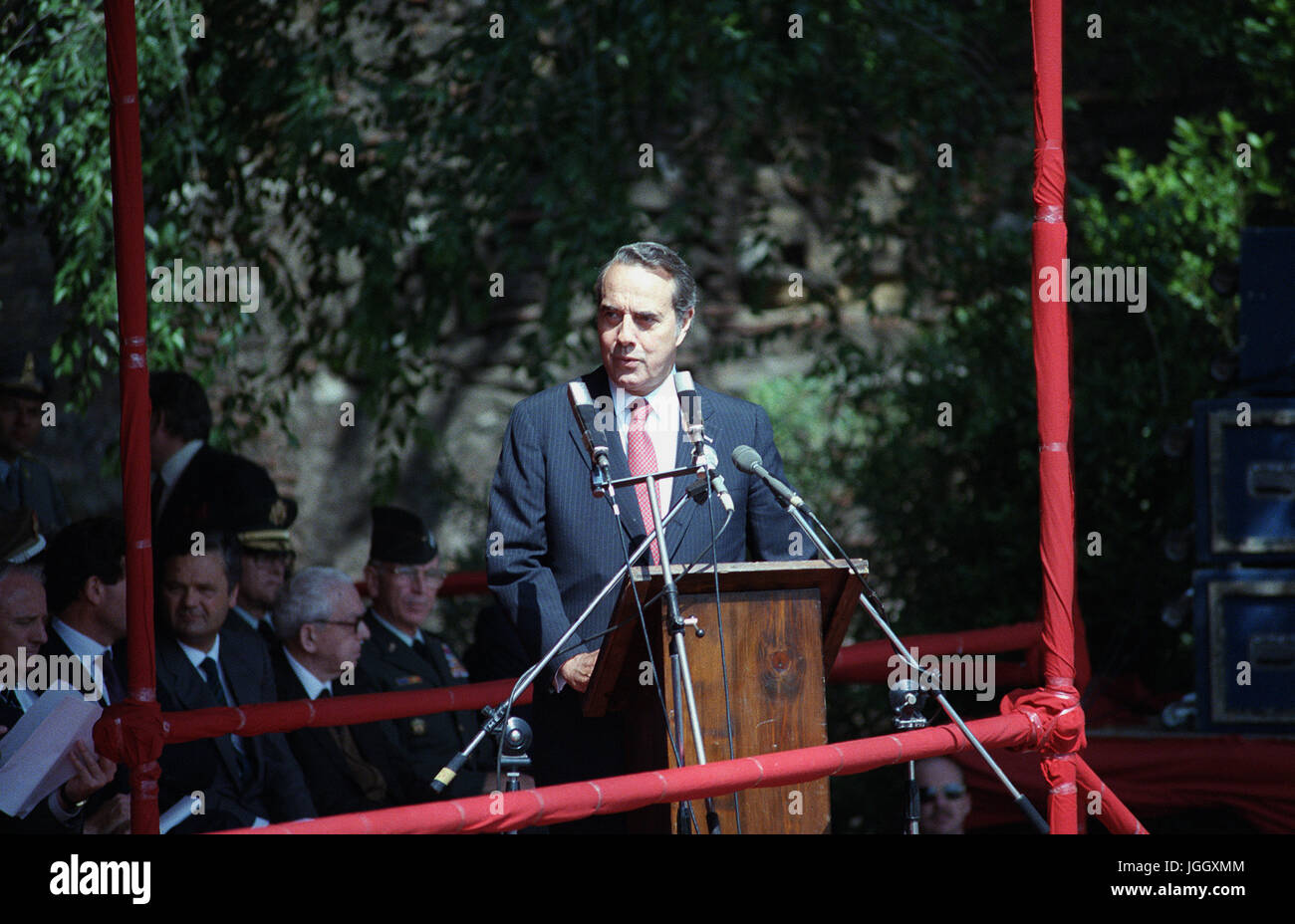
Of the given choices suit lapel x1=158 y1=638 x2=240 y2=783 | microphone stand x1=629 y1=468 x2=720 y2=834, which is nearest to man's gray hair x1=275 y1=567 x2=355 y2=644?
suit lapel x1=158 y1=638 x2=240 y2=783

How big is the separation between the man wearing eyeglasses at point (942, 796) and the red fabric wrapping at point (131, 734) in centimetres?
317

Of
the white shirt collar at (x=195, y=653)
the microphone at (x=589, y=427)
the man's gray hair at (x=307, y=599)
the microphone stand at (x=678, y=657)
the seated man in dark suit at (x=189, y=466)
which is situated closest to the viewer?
the microphone stand at (x=678, y=657)

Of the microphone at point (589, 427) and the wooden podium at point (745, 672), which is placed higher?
the microphone at point (589, 427)

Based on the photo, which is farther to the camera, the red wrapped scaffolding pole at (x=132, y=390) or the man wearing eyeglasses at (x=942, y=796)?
the man wearing eyeglasses at (x=942, y=796)

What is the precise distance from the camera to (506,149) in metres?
6.18

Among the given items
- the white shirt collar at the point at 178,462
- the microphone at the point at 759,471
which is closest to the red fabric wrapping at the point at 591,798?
the microphone at the point at 759,471

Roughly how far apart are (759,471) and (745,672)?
1.35 ft

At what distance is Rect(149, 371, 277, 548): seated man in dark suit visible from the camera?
219 inches

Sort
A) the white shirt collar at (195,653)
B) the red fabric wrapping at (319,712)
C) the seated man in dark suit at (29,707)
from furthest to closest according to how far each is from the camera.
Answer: the white shirt collar at (195,653) → the red fabric wrapping at (319,712) → the seated man in dark suit at (29,707)

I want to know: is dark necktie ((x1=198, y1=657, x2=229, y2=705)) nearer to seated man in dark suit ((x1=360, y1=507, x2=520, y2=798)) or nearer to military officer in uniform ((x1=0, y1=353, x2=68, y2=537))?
seated man in dark suit ((x1=360, y1=507, x2=520, y2=798))

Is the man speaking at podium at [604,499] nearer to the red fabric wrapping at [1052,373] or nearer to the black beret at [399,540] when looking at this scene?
the red fabric wrapping at [1052,373]

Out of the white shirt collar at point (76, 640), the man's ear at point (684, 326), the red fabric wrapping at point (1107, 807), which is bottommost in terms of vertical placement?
the red fabric wrapping at point (1107, 807)

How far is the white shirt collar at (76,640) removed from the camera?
438 centimetres
